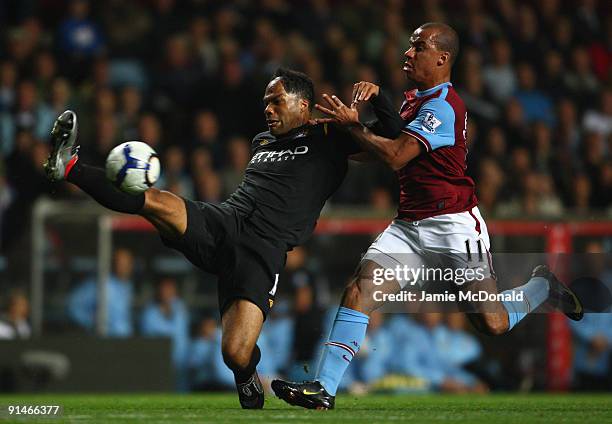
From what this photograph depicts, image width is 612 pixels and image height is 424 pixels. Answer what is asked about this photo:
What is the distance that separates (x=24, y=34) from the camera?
13477 mm

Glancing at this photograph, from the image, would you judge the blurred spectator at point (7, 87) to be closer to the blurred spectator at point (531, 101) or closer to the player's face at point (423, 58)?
the blurred spectator at point (531, 101)

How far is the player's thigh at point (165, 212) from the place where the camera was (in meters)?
6.45

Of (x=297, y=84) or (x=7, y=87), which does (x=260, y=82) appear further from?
(x=297, y=84)

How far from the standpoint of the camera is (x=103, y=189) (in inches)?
248

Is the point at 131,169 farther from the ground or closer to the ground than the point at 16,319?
farther from the ground

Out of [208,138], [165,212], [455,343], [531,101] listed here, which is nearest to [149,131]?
[208,138]

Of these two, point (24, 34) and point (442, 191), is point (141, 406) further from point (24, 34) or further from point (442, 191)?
point (24, 34)

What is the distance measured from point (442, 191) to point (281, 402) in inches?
74.4

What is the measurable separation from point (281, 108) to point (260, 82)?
19.5ft

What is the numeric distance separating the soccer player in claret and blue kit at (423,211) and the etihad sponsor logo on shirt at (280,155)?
38 centimetres

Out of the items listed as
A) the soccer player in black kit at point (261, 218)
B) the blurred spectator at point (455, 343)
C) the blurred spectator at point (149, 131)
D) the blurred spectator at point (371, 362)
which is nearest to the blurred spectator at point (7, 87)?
the blurred spectator at point (149, 131)

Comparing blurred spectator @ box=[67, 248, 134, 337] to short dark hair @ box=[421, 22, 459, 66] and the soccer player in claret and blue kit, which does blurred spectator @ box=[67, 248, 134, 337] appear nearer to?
the soccer player in claret and blue kit

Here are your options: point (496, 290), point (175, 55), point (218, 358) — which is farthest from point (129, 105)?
point (496, 290)

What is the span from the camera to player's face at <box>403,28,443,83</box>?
691cm
